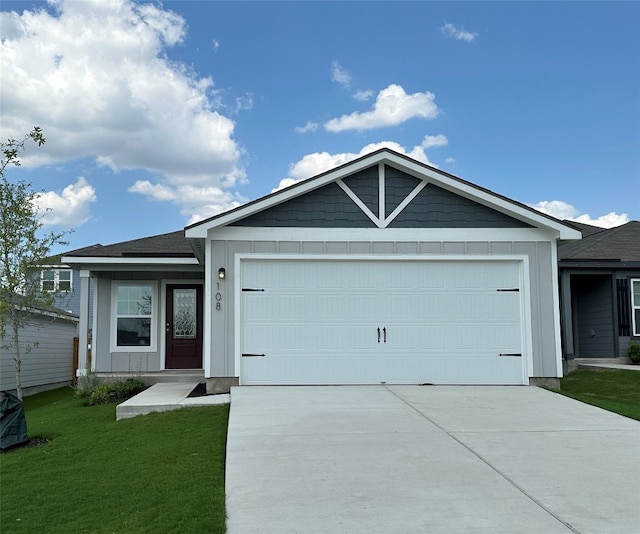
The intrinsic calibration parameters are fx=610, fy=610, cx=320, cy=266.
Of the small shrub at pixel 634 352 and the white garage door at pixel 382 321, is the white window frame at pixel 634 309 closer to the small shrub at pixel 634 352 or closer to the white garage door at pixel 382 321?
the small shrub at pixel 634 352

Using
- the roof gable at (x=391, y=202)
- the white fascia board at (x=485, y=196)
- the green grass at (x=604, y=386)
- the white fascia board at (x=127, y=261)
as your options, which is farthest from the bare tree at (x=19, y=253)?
the green grass at (x=604, y=386)

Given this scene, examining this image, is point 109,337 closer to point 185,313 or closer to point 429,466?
point 185,313

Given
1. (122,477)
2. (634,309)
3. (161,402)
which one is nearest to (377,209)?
(161,402)

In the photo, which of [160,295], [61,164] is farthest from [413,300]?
[61,164]

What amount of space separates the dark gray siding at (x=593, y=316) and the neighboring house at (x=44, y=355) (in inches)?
543

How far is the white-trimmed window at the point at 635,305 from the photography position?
50.9ft

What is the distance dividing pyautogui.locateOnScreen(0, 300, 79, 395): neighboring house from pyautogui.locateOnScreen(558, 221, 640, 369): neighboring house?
1252cm

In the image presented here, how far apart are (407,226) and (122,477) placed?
21.2 ft

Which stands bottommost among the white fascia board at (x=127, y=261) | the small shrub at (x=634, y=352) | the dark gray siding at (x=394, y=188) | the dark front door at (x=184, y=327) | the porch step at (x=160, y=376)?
the porch step at (x=160, y=376)

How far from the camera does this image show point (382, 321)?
408 inches

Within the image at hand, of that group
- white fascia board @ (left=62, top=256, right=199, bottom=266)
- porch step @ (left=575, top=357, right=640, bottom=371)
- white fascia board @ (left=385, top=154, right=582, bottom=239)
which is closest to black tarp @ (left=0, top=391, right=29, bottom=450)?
white fascia board @ (left=62, top=256, right=199, bottom=266)

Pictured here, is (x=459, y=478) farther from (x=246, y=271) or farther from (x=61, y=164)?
(x=61, y=164)

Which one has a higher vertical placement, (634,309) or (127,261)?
(127,261)

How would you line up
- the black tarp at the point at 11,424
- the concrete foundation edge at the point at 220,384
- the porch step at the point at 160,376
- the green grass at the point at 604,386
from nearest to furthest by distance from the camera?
the black tarp at the point at 11,424, the concrete foundation edge at the point at 220,384, the green grass at the point at 604,386, the porch step at the point at 160,376
